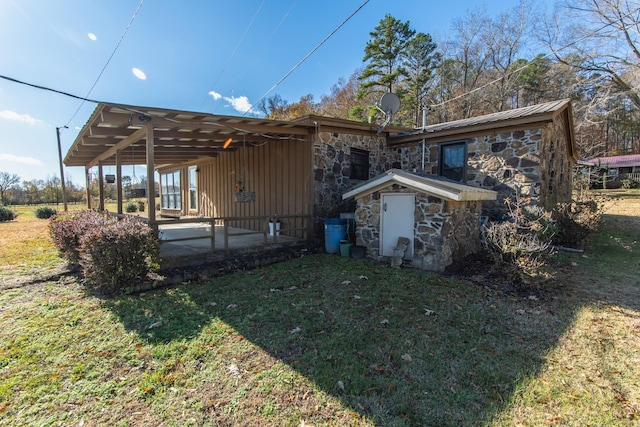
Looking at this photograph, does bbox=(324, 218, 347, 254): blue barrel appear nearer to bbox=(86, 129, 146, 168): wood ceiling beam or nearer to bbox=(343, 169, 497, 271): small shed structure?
bbox=(343, 169, 497, 271): small shed structure

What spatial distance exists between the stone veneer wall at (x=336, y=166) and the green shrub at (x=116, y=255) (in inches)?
155

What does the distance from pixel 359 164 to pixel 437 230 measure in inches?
149

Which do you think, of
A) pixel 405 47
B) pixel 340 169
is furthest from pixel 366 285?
pixel 405 47

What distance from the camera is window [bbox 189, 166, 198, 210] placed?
13.0 meters

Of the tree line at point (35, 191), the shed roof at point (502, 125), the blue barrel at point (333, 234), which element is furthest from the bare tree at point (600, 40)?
the tree line at point (35, 191)

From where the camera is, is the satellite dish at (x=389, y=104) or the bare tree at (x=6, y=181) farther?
the bare tree at (x=6, y=181)

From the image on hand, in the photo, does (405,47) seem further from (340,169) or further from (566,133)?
(340,169)

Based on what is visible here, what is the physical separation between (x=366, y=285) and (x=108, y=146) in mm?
8122

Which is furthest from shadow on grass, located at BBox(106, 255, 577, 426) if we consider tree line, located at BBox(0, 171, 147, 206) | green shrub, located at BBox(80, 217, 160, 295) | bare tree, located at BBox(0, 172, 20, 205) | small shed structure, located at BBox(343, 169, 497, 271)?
bare tree, located at BBox(0, 172, 20, 205)

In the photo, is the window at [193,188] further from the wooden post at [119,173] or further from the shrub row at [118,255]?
the shrub row at [118,255]

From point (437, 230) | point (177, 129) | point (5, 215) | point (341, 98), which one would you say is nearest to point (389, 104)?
point (437, 230)

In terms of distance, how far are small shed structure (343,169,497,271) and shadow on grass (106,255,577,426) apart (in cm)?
60

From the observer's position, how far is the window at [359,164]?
340 inches

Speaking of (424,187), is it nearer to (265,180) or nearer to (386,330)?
(386,330)
